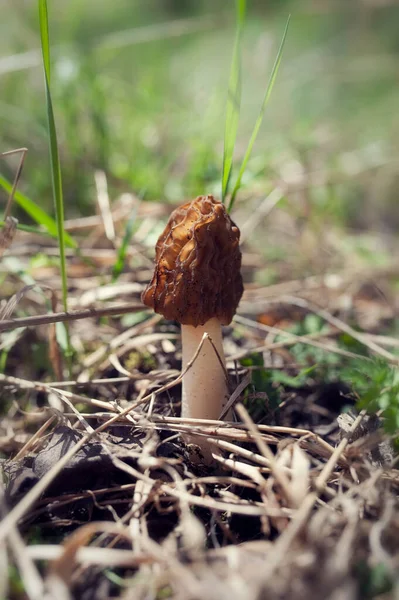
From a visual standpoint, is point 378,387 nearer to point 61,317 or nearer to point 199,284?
point 199,284

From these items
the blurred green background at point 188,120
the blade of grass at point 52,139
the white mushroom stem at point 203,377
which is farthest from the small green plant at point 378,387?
the blurred green background at point 188,120

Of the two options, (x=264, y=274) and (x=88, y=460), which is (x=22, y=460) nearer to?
(x=88, y=460)

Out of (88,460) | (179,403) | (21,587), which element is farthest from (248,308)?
(21,587)

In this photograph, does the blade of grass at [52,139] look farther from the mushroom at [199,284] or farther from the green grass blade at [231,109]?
the green grass blade at [231,109]

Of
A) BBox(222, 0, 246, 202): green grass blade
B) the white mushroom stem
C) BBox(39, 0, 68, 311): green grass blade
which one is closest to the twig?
BBox(39, 0, 68, 311): green grass blade

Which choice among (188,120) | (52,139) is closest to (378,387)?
(52,139)

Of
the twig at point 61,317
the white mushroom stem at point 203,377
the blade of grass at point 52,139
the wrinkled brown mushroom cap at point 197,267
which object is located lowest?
the white mushroom stem at point 203,377

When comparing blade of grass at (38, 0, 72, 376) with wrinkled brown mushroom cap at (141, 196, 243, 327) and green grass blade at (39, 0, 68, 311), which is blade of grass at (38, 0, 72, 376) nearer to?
green grass blade at (39, 0, 68, 311)
